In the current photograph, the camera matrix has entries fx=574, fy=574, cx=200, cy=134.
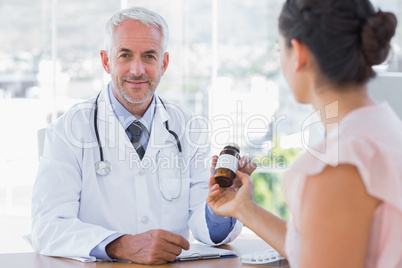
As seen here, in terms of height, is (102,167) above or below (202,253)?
above

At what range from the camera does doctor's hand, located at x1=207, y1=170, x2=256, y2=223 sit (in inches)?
62.2

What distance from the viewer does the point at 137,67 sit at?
7.50ft

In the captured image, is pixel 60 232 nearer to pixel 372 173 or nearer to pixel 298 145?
pixel 372 173

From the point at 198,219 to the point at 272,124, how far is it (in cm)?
368

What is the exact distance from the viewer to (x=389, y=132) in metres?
1.09

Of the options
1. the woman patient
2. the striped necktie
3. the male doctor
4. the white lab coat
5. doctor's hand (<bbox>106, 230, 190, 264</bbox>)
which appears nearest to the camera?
the woman patient

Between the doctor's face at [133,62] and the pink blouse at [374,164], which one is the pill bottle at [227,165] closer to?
the pink blouse at [374,164]

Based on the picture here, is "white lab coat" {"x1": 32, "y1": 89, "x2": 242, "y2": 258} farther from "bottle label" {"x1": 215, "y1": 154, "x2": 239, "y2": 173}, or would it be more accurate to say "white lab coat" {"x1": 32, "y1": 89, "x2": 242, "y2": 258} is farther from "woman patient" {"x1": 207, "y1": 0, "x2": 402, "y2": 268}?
"woman patient" {"x1": 207, "y1": 0, "x2": 402, "y2": 268}

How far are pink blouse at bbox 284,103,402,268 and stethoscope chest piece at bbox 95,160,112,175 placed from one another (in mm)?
1119

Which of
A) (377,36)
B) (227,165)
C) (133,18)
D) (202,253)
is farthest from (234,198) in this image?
(133,18)

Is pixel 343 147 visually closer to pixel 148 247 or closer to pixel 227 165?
pixel 227 165

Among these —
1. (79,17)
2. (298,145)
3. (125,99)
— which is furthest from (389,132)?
(79,17)

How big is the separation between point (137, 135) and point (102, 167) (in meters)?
0.22

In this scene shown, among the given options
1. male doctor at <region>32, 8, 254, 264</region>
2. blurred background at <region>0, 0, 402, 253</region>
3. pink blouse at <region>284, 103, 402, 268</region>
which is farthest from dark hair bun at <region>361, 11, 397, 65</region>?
blurred background at <region>0, 0, 402, 253</region>
